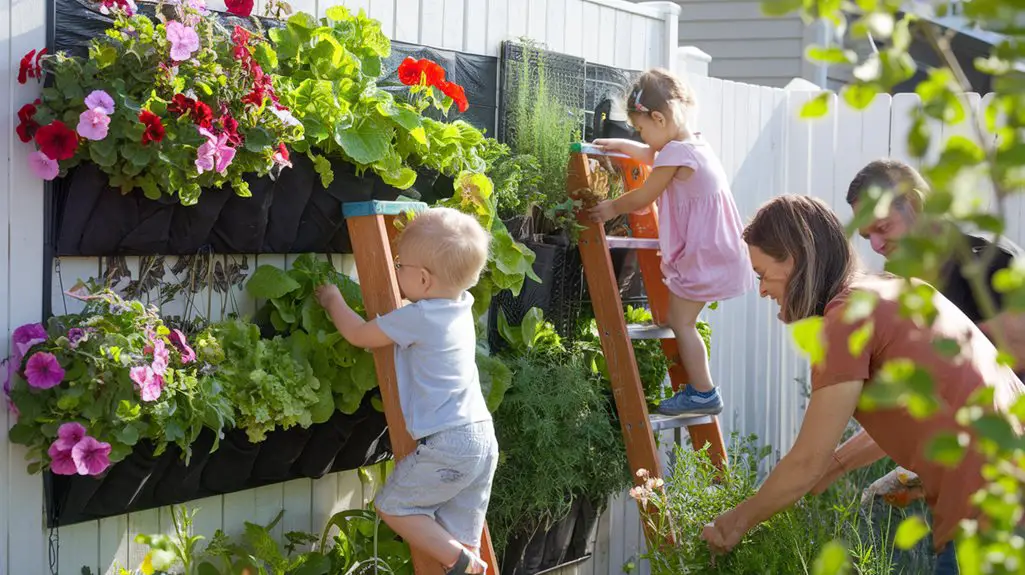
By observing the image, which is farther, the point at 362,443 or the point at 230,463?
the point at 362,443

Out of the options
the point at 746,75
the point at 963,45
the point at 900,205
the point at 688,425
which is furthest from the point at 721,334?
the point at 963,45

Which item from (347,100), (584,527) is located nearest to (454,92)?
(347,100)

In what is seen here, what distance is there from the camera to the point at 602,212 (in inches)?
161

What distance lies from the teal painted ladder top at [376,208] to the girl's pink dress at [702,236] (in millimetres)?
1247

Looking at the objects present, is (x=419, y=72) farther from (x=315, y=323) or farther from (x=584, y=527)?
(x=584, y=527)

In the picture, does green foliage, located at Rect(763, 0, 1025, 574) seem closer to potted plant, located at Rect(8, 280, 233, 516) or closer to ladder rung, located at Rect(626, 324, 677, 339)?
potted plant, located at Rect(8, 280, 233, 516)

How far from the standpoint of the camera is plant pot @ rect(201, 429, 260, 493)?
9.91ft

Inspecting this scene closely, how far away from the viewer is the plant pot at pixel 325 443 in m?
3.28

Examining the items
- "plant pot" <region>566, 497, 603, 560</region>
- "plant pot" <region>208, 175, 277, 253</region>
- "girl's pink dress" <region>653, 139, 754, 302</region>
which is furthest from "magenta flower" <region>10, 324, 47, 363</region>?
"girl's pink dress" <region>653, 139, 754, 302</region>

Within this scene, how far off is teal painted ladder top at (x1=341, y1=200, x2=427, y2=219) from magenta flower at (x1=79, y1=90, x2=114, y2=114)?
Answer: 78 cm

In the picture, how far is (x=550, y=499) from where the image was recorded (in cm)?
385

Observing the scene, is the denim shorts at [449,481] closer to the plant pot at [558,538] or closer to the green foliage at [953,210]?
the plant pot at [558,538]

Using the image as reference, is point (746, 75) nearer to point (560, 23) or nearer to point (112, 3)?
point (560, 23)

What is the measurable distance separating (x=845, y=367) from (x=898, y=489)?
91 cm
